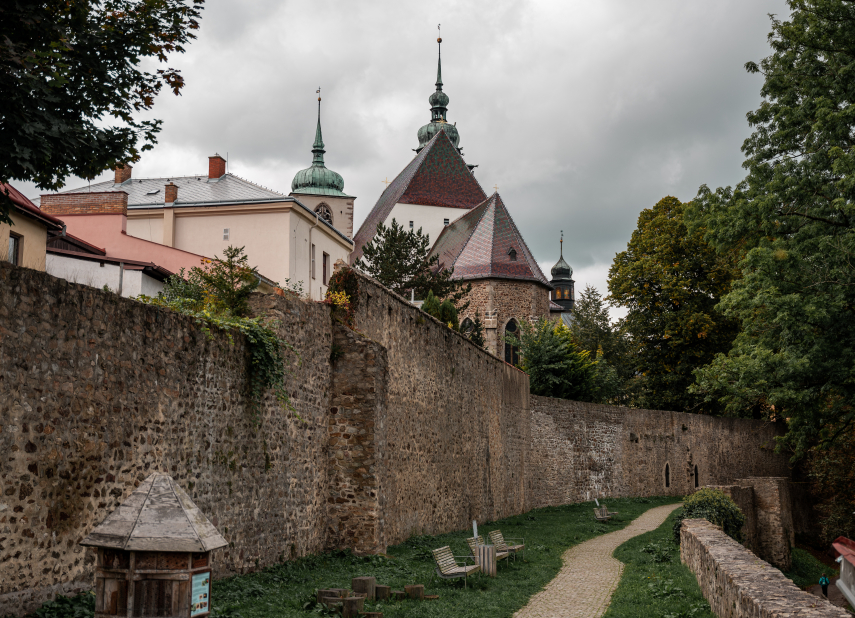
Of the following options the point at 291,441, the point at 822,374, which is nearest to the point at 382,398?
the point at 291,441

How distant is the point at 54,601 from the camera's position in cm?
656

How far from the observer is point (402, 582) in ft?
35.9

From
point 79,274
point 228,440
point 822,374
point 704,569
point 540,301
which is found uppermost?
point 540,301

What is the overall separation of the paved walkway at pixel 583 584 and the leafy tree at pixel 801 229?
17.9ft

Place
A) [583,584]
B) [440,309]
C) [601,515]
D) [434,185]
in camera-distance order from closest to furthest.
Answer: [583,584] < [601,515] < [440,309] < [434,185]

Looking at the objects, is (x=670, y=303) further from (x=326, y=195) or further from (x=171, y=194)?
(x=326, y=195)

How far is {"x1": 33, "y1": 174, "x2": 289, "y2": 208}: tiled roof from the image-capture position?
27.3 meters

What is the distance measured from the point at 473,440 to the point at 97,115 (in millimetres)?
13360

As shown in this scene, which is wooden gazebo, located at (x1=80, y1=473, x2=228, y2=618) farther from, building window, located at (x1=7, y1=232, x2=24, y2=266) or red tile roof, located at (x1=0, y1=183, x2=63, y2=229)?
building window, located at (x1=7, y1=232, x2=24, y2=266)

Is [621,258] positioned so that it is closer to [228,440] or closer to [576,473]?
[576,473]

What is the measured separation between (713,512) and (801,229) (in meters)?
6.83

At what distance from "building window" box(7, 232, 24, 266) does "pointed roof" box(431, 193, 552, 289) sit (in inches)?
1179

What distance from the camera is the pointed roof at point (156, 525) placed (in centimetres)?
497

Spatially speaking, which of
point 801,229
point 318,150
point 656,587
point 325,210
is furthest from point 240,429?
point 318,150
